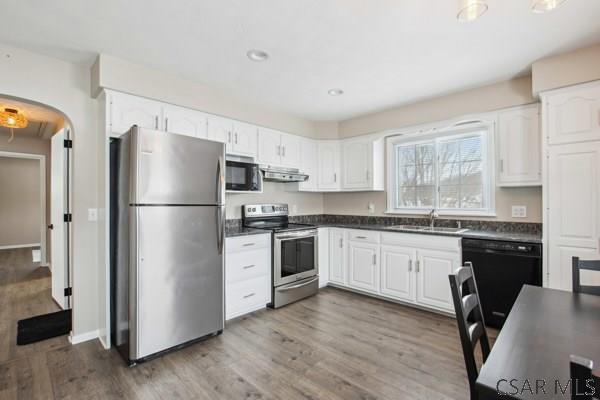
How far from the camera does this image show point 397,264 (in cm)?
345

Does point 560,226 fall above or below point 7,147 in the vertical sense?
below

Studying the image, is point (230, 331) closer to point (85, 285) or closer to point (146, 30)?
point (85, 285)

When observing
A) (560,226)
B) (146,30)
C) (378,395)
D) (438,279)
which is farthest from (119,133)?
(560,226)

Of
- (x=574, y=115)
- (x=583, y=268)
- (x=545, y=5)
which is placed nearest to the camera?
(x=545, y=5)

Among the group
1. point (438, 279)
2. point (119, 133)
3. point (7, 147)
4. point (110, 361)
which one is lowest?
point (110, 361)

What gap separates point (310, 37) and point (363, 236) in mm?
2444

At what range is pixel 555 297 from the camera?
144cm

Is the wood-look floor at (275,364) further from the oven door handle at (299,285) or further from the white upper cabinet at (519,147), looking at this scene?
the white upper cabinet at (519,147)

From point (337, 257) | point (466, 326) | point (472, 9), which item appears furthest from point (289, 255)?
point (472, 9)

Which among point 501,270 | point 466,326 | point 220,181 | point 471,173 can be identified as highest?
point 471,173

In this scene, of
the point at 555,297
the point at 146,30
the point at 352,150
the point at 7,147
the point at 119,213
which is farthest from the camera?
the point at 7,147

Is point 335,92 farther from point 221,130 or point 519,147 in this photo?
point 519,147

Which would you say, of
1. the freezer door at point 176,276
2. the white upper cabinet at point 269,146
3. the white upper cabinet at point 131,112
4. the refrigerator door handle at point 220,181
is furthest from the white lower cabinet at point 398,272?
the white upper cabinet at point 131,112

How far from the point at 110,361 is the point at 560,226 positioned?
393 cm
